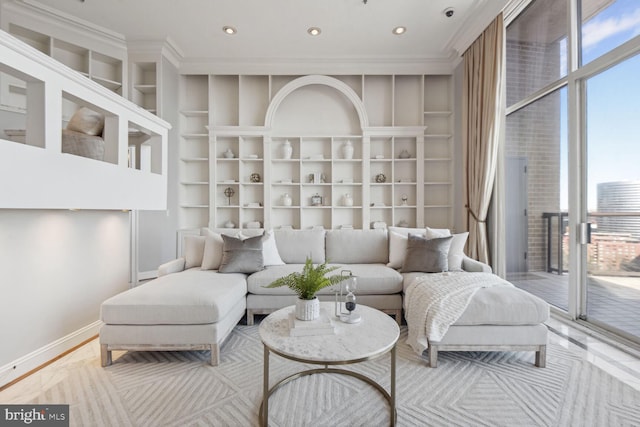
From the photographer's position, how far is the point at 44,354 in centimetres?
206

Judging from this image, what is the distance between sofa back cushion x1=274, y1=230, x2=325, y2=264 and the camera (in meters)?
3.35

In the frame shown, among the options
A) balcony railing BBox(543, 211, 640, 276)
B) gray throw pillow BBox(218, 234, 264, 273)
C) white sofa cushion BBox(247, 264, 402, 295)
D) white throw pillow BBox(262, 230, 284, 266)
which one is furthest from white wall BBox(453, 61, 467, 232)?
gray throw pillow BBox(218, 234, 264, 273)

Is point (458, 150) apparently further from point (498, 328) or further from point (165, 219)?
point (165, 219)

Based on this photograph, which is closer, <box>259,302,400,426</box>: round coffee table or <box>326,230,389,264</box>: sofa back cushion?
<box>259,302,400,426</box>: round coffee table

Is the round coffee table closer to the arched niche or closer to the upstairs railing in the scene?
the upstairs railing

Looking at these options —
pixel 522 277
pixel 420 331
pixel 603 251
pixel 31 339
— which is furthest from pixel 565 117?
pixel 31 339

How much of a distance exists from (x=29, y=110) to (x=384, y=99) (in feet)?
14.2

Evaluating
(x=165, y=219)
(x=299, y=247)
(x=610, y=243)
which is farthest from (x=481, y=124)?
(x=165, y=219)

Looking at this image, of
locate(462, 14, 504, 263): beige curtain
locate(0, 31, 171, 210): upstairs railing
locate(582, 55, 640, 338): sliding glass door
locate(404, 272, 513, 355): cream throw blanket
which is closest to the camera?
locate(0, 31, 171, 210): upstairs railing

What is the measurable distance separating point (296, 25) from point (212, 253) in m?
2.85

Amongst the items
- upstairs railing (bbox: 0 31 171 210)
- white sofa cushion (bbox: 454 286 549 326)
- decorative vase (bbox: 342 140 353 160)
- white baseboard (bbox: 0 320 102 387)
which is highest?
decorative vase (bbox: 342 140 353 160)

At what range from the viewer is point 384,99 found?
477 cm

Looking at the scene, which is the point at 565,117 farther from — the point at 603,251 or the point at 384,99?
the point at 384,99

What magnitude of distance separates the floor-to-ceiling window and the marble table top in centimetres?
211
